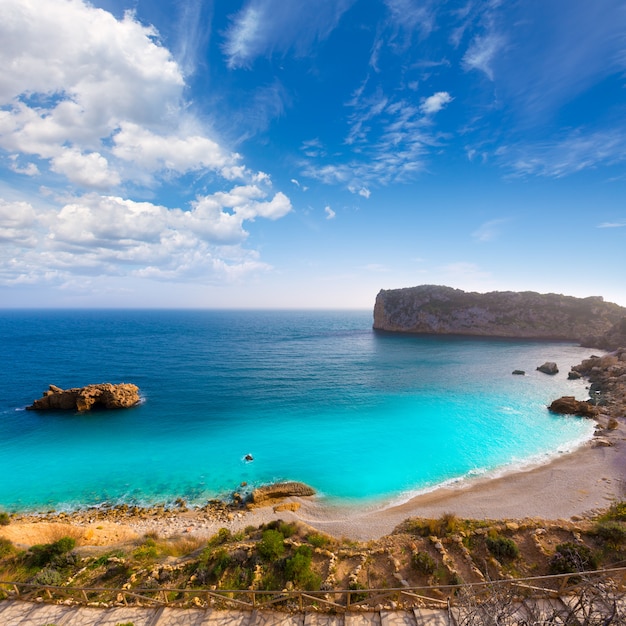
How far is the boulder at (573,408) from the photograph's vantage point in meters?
38.6

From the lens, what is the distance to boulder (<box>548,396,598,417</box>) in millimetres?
38594

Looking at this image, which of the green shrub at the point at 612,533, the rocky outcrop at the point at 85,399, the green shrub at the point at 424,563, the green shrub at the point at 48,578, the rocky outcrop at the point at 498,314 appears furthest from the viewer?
the rocky outcrop at the point at 498,314

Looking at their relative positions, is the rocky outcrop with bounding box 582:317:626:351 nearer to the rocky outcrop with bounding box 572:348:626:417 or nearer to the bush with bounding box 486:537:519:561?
the rocky outcrop with bounding box 572:348:626:417

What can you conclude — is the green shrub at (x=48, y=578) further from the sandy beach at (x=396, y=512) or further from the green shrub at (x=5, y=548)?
the sandy beach at (x=396, y=512)

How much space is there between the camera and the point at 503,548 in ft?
46.3

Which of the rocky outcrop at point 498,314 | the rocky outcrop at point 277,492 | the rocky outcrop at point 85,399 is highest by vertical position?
the rocky outcrop at point 498,314

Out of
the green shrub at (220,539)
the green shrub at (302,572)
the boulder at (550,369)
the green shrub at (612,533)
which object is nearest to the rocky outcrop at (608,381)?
the boulder at (550,369)

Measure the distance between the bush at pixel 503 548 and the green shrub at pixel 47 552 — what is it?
20.6 m

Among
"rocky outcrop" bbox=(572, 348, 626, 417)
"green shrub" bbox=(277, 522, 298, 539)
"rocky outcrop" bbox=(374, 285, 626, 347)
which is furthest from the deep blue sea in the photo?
"rocky outcrop" bbox=(374, 285, 626, 347)

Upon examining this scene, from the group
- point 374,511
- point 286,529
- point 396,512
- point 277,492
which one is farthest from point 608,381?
point 286,529

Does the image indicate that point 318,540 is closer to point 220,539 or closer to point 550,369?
point 220,539

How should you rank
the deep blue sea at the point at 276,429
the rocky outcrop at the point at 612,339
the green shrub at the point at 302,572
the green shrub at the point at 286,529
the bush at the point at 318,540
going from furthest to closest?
the rocky outcrop at the point at 612,339 → the deep blue sea at the point at 276,429 → the green shrub at the point at 286,529 → the bush at the point at 318,540 → the green shrub at the point at 302,572

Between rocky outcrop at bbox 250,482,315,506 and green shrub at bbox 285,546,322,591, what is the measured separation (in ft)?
37.3

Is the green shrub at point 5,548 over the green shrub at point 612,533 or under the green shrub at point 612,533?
under
